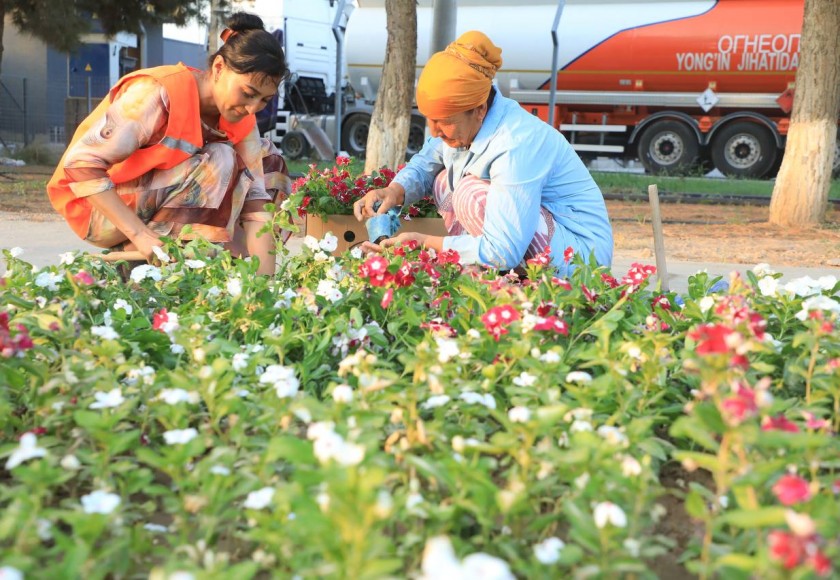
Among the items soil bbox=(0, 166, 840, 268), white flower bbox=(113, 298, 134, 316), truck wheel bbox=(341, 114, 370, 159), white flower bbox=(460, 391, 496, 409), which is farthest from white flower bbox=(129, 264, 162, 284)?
truck wheel bbox=(341, 114, 370, 159)

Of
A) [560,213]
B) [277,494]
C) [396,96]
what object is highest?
[396,96]

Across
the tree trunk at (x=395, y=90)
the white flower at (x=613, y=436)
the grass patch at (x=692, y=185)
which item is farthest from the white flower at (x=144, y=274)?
the grass patch at (x=692, y=185)

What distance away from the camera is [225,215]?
13.5 ft

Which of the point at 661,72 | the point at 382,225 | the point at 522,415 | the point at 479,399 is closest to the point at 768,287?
the point at 479,399

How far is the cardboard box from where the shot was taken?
180 inches

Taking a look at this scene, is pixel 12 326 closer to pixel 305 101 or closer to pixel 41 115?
pixel 305 101

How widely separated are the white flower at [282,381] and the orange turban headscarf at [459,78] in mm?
1691

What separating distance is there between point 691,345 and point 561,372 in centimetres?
33

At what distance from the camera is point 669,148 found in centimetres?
1686

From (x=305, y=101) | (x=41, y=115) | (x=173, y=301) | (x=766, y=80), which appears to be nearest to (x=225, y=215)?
(x=173, y=301)

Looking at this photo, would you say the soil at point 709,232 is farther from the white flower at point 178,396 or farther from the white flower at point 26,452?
the white flower at point 26,452

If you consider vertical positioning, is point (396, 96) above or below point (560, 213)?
above

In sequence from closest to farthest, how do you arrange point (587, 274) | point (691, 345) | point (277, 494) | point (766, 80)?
point (277, 494)
point (691, 345)
point (587, 274)
point (766, 80)

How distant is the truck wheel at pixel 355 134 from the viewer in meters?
18.9
